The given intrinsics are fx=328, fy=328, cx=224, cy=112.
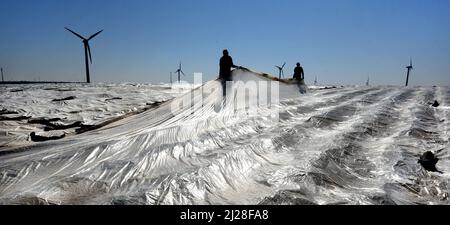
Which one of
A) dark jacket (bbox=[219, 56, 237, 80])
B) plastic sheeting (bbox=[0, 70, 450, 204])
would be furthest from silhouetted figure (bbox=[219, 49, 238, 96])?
plastic sheeting (bbox=[0, 70, 450, 204])

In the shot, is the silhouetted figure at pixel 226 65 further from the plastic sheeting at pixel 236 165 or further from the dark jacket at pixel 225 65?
the plastic sheeting at pixel 236 165

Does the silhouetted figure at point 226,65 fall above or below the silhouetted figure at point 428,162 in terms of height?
above

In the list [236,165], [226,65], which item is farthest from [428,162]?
[226,65]

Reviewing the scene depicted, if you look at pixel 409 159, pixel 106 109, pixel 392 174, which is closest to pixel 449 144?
pixel 409 159

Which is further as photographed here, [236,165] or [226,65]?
[226,65]

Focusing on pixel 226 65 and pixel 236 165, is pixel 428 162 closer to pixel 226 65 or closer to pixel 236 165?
pixel 236 165

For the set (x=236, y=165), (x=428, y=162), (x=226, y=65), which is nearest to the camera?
(x=236, y=165)

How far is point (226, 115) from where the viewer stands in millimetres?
6254

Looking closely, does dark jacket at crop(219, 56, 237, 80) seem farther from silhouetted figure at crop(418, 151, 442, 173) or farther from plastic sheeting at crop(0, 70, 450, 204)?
silhouetted figure at crop(418, 151, 442, 173)

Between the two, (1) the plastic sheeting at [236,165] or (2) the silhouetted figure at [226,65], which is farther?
(2) the silhouetted figure at [226,65]

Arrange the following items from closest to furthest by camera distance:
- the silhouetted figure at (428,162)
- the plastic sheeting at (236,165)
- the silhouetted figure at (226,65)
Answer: the plastic sheeting at (236,165)
the silhouetted figure at (428,162)
the silhouetted figure at (226,65)

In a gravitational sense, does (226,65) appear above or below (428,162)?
above

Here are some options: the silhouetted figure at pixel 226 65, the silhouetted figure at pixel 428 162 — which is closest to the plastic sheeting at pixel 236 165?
the silhouetted figure at pixel 428 162
